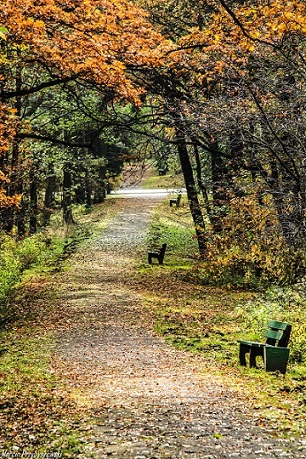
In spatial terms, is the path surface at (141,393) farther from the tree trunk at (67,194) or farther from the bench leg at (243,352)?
the tree trunk at (67,194)

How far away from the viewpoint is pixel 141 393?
9.61 metres

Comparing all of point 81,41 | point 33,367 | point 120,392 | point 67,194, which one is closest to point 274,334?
point 120,392

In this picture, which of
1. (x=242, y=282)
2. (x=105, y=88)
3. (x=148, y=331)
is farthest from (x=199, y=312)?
(x=105, y=88)

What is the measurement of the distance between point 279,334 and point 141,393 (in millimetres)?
3022

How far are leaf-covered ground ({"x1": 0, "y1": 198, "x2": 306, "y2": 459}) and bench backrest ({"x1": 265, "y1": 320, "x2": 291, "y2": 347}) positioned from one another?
1.00m

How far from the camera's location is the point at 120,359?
12.1 m

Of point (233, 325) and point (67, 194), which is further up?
point (67, 194)

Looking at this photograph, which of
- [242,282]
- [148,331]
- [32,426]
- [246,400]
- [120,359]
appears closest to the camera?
[32,426]

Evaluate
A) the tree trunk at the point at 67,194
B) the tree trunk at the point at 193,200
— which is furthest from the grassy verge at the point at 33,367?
the tree trunk at the point at 193,200

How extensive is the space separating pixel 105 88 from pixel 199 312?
593cm

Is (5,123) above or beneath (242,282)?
above

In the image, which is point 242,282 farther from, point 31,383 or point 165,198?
point 165,198

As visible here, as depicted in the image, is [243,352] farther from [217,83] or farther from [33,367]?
[217,83]

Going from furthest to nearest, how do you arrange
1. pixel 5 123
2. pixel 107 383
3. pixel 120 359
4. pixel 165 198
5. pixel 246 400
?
pixel 165 198 < pixel 5 123 < pixel 120 359 < pixel 107 383 < pixel 246 400
